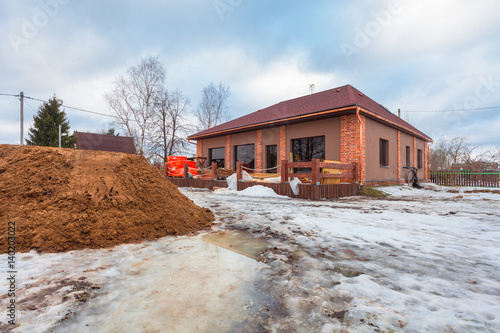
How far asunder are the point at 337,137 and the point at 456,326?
9816mm

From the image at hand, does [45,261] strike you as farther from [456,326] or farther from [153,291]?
[456,326]

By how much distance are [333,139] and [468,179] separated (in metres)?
11.9

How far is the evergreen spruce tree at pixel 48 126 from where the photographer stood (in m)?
23.1

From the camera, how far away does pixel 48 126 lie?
76.8 ft

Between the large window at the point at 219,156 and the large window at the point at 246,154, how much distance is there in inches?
50.2

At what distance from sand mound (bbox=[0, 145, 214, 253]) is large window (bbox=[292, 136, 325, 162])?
28.6 feet

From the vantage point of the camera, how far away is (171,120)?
2484 cm

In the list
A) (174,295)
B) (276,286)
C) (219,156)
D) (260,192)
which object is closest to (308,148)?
(260,192)

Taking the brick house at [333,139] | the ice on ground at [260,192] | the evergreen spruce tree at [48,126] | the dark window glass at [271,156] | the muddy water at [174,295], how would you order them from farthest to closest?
1. the evergreen spruce tree at [48,126]
2. the dark window glass at [271,156]
3. the brick house at [333,139]
4. the ice on ground at [260,192]
5. the muddy water at [174,295]

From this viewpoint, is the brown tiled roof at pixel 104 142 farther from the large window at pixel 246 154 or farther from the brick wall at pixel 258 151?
the brick wall at pixel 258 151

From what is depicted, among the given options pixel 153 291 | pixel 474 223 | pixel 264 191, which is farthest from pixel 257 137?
pixel 153 291

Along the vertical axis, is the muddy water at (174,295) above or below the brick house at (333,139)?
below

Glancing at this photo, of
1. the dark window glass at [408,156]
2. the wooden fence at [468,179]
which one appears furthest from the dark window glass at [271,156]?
the wooden fence at [468,179]

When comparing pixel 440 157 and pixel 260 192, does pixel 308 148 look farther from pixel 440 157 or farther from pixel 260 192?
pixel 440 157
